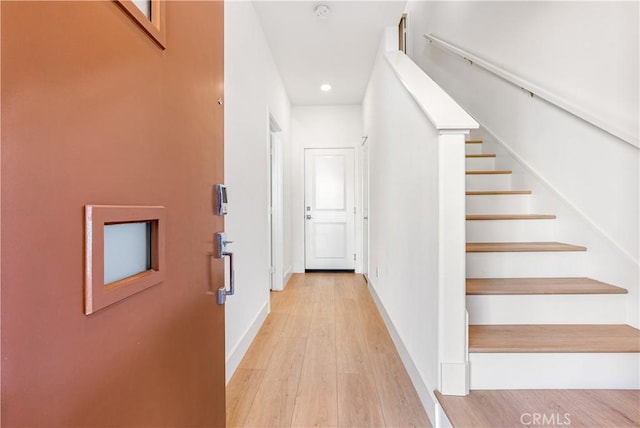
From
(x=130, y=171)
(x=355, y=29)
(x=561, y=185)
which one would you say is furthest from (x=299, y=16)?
(x=130, y=171)

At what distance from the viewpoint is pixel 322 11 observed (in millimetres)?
2443

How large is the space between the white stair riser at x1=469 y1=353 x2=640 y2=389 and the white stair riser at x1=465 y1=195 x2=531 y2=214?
3.62 ft

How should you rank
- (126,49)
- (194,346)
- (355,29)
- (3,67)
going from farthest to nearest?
(355,29) < (194,346) < (126,49) < (3,67)

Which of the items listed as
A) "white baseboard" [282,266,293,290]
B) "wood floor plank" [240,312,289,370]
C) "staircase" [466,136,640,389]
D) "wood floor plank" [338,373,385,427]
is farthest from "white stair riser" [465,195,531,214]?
"white baseboard" [282,266,293,290]

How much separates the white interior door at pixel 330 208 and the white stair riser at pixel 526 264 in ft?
10.00

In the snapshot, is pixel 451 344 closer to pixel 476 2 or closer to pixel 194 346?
pixel 194 346

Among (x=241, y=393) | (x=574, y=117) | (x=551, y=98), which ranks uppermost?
(x=551, y=98)

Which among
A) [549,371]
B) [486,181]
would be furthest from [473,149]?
[549,371]

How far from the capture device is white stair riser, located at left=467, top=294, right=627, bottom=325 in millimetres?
1505

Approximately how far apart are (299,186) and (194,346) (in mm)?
3990

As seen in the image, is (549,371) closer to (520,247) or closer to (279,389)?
(520,247)

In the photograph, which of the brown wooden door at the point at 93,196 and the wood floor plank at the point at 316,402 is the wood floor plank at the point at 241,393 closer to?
the wood floor plank at the point at 316,402

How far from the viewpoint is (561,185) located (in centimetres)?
193

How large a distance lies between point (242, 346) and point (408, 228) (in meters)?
1.32
